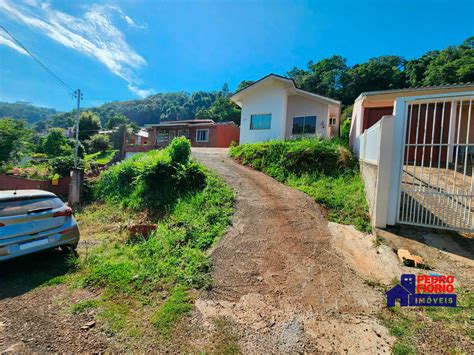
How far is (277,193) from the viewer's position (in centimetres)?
709

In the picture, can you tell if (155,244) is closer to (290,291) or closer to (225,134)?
(290,291)

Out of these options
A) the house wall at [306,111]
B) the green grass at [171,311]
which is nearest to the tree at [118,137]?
the house wall at [306,111]

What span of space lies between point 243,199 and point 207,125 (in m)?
17.7

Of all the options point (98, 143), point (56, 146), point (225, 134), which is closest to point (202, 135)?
point (225, 134)

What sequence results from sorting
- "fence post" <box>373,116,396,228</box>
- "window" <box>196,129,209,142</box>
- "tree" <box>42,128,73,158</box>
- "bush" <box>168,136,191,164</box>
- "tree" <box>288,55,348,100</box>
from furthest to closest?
"tree" <box>288,55,348,100</box> → "tree" <box>42,128,73,158</box> → "window" <box>196,129,209,142</box> → "bush" <box>168,136,191,164</box> → "fence post" <box>373,116,396,228</box>

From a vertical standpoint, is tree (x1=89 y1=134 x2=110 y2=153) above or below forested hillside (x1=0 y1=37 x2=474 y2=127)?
below

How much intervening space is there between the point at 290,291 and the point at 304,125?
13933mm

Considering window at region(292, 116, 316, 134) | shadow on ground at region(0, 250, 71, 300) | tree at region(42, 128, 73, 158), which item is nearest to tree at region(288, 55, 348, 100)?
window at region(292, 116, 316, 134)

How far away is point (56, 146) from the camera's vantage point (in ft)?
85.6

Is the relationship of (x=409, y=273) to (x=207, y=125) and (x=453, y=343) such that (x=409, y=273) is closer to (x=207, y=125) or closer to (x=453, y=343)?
(x=453, y=343)

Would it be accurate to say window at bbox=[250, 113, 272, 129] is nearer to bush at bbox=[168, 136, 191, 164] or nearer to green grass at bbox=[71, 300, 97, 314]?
bush at bbox=[168, 136, 191, 164]

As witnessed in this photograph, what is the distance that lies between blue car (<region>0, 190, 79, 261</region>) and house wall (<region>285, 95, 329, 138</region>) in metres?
13.5

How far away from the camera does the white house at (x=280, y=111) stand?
586 inches

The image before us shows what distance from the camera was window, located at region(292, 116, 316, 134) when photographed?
599 inches
